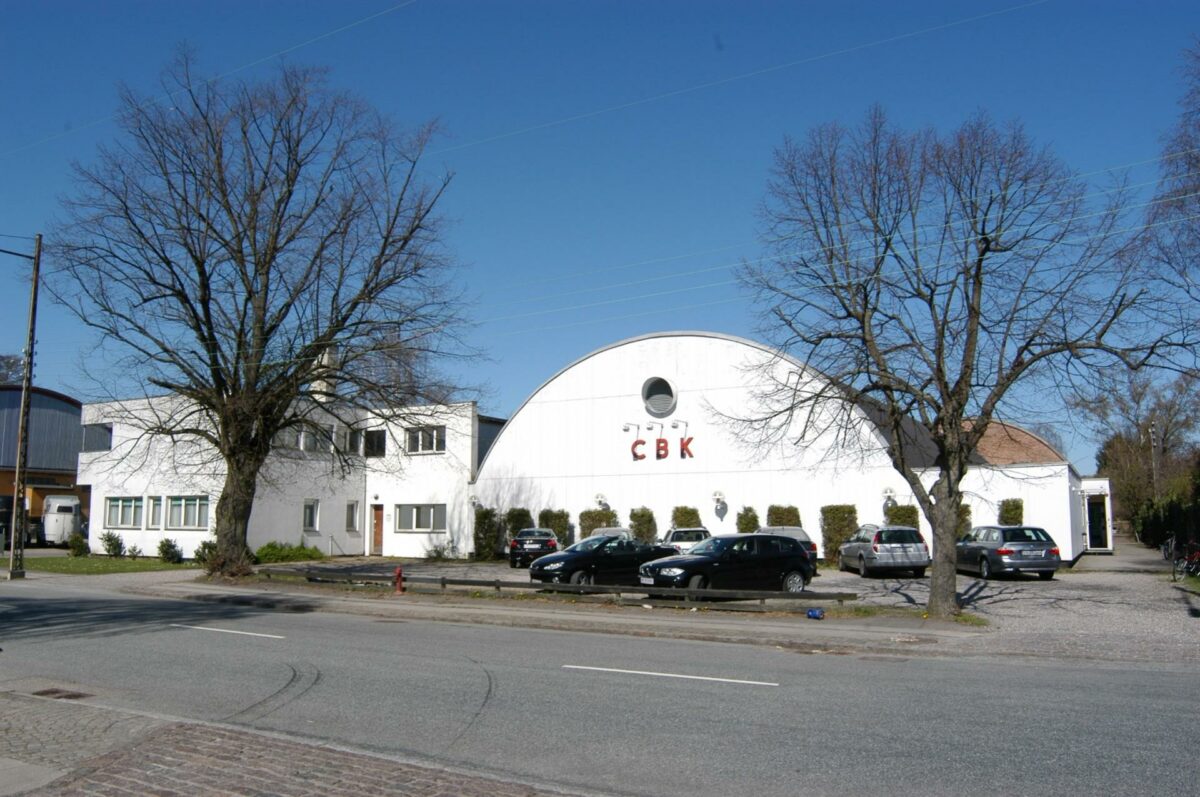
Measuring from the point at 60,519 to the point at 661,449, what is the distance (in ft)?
116

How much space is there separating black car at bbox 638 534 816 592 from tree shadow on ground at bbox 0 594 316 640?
8.59 meters

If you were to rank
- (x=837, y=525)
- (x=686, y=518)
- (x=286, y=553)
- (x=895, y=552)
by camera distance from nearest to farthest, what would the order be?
(x=895, y=552) → (x=837, y=525) → (x=686, y=518) → (x=286, y=553)

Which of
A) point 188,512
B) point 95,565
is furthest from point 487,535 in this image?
point 95,565

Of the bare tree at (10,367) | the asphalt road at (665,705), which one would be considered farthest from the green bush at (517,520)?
the bare tree at (10,367)

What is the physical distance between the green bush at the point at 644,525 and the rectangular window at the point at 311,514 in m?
15.2

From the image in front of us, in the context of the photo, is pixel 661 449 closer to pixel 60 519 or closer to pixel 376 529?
pixel 376 529

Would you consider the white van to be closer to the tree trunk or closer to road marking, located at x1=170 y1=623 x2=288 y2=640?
the tree trunk

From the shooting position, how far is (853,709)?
9.31 metres

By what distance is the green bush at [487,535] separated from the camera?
139ft

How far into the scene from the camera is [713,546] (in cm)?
2247

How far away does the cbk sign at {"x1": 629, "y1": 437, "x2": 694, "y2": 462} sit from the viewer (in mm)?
39406

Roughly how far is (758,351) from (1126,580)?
15.4 meters

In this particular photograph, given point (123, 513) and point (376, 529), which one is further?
point (376, 529)

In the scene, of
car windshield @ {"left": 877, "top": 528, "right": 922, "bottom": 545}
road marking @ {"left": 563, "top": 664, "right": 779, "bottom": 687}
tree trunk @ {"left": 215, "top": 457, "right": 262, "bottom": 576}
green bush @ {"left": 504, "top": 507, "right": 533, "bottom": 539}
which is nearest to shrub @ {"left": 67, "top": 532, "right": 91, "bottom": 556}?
tree trunk @ {"left": 215, "top": 457, "right": 262, "bottom": 576}
